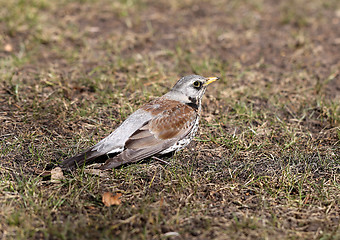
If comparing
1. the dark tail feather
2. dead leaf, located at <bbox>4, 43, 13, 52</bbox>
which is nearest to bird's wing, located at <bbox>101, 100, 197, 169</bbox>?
the dark tail feather

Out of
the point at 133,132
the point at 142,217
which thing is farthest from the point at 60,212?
the point at 133,132

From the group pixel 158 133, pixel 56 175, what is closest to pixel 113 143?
pixel 158 133

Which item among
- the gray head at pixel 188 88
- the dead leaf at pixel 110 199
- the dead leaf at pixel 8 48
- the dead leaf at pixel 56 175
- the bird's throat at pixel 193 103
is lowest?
the dead leaf at pixel 110 199

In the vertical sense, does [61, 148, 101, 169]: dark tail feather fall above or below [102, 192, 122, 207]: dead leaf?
above

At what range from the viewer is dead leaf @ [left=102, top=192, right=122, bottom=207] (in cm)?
389

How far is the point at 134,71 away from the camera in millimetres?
6938

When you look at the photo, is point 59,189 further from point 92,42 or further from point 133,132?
point 92,42

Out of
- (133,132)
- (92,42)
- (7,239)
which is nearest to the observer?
(7,239)

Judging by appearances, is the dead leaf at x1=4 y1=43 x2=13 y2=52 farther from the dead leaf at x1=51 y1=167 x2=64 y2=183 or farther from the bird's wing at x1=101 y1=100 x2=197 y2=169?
the dead leaf at x1=51 y1=167 x2=64 y2=183

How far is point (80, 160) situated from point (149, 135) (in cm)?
83

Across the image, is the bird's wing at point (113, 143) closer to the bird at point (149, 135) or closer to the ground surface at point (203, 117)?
the bird at point (149, 135)

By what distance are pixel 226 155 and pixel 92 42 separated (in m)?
4.34

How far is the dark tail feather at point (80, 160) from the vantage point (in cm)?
424

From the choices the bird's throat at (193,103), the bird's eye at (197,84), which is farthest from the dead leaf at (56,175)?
the bird's eye at (197,84)
